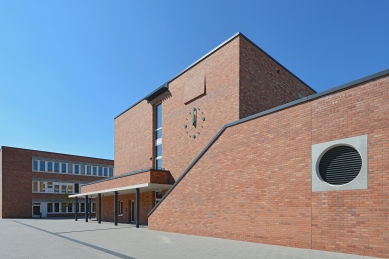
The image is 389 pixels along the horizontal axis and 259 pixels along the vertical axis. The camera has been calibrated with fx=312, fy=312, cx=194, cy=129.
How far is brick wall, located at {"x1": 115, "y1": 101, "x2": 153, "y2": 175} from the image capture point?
24531 millimetres

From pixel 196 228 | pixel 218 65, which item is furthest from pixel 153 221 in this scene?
pixel 218 65

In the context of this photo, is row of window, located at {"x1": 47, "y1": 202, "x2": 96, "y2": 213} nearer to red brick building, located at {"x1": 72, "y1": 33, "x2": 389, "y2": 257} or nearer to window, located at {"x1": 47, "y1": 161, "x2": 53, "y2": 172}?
window, located at {"x1": 47, "y1": 161, "x2": 53, "y2": 172}

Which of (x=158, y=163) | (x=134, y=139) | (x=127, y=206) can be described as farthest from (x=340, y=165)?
(x=127, y=206)

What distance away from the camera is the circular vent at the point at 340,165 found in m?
8.95

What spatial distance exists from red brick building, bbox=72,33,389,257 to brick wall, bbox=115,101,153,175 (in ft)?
10.4

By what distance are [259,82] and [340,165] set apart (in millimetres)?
8882

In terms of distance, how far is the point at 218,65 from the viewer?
17.7 m

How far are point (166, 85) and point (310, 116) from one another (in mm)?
13620

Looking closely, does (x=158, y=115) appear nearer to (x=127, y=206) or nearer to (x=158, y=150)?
(x=158, y=150)

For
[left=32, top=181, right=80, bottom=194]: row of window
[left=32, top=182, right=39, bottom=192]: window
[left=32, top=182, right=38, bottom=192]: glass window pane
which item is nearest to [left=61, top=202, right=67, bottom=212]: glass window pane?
[left=32, top=181, right=80, bottom=194]: row of window

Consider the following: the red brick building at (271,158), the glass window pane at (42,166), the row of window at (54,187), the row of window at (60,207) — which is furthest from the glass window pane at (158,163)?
the glass window pane at (42,166)

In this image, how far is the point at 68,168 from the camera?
1745 inches

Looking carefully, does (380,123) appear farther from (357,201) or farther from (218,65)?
(218,65)

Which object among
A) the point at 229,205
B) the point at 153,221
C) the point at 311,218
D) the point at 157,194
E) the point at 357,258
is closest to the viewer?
the point at 357,258
